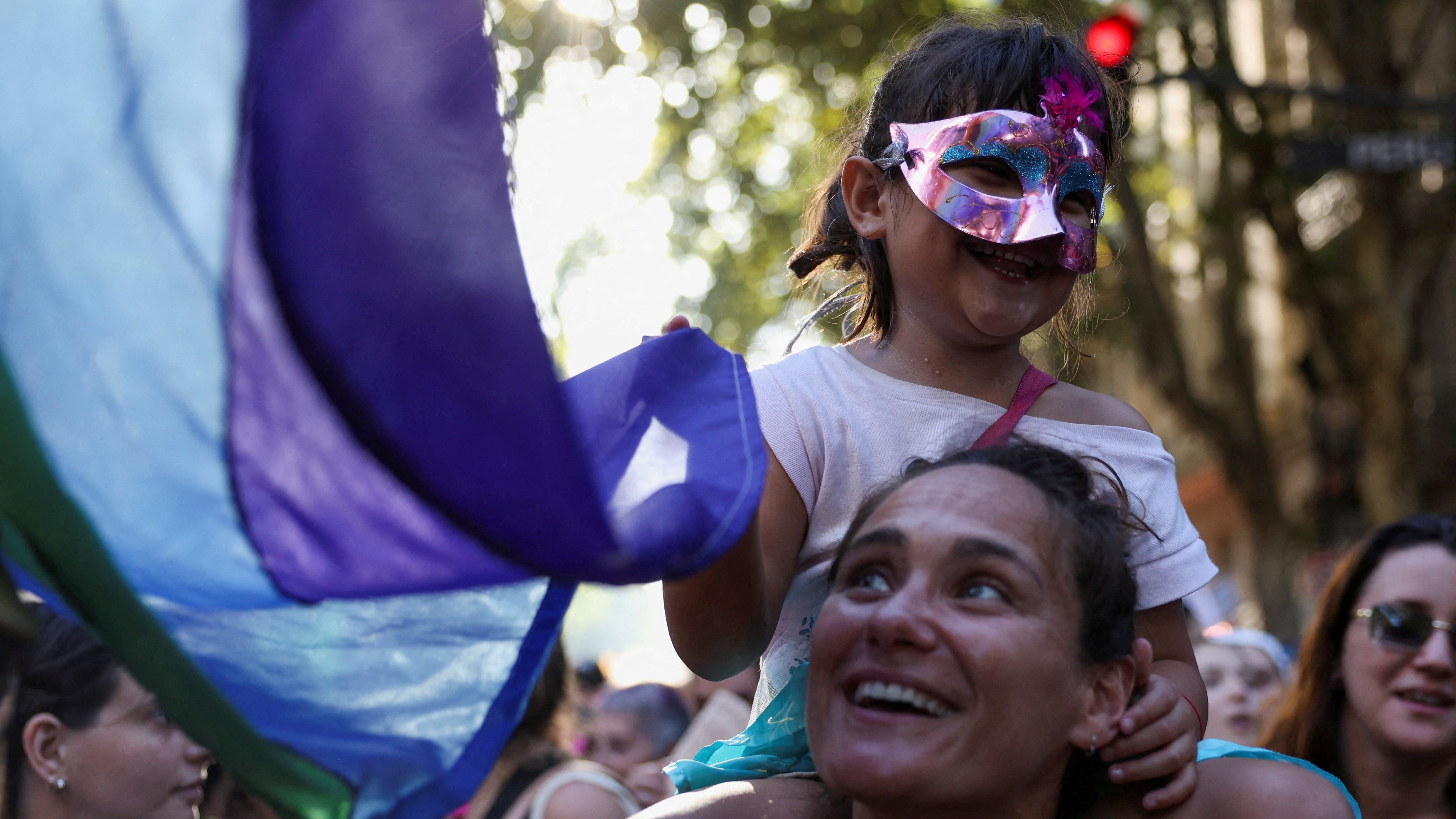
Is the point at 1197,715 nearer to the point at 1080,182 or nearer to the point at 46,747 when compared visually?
the point at 1080,182

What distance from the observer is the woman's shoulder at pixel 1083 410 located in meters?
2.71

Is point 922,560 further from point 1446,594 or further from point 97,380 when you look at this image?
point 1446,594

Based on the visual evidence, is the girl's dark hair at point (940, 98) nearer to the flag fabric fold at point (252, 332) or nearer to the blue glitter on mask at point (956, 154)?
the blue glitter on mask at point (956, 154)

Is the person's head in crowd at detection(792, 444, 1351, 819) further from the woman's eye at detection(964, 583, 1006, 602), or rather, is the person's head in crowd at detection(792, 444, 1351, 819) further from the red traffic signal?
the red traffic signal

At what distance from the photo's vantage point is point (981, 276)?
258 centimetres

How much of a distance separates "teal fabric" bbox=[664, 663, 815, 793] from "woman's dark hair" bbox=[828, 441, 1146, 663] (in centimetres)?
25

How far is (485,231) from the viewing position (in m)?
1.50

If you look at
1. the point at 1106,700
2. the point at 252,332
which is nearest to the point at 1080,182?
the point at 1106,700

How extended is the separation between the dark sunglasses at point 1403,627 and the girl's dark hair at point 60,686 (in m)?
3.22

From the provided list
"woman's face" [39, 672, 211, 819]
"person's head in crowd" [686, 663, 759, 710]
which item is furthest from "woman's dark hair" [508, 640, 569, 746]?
"woman's face" [39, 672, 211, 819]

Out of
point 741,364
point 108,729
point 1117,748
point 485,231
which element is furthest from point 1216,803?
point 108,729

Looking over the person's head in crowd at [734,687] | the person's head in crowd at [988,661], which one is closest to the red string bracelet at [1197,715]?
the person's head in crowd at [988,661]

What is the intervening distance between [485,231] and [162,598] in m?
0.58

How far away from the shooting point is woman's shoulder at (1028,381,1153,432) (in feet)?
8.89
